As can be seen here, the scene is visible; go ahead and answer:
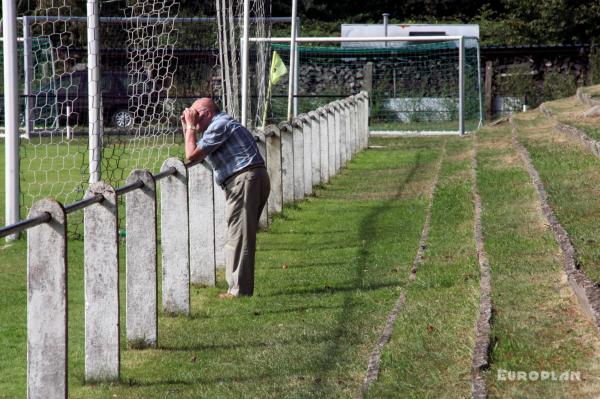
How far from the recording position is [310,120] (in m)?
17.0

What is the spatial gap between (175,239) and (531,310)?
2603 mm

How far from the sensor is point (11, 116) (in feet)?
42.2

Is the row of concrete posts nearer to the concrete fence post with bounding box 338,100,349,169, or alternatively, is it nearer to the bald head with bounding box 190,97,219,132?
the bald head with bounding box 190,97,219,132

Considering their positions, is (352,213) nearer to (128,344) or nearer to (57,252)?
(128,344)

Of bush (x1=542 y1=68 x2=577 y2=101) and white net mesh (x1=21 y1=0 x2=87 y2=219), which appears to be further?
bush (x1=542 y1=68 x2=577 y2=101)

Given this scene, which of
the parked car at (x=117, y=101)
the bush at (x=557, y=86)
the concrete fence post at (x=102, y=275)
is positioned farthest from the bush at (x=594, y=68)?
the concrete fence post at (x=102, y=275)

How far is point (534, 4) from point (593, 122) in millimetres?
25923

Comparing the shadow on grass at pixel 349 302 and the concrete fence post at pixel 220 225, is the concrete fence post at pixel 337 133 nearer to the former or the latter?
the shadow on grass at pixel 349 302

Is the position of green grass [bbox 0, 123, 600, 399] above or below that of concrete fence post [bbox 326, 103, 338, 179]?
below

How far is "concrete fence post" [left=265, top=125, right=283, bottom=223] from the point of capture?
13.7m

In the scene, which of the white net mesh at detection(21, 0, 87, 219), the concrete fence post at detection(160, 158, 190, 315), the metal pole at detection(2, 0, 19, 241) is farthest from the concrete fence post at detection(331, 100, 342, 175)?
the concrete fence post at detection(160, 158, 190, 315)

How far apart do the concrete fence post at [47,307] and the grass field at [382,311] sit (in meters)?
0.88

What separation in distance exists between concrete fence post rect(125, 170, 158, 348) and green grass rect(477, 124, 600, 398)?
2181 mm

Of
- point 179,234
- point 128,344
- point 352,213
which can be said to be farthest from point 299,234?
point 128,344
